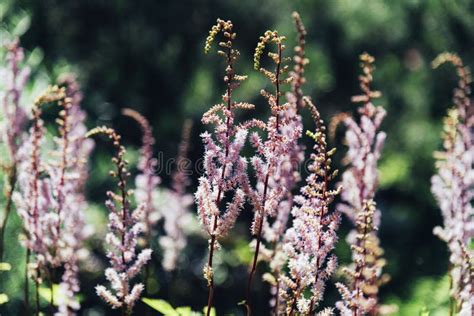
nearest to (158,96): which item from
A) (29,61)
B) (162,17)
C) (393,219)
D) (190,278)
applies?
(162,17)

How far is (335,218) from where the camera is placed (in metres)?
2.42

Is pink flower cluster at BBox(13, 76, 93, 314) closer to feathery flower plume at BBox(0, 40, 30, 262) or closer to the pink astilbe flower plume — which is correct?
feathery flower plume at BBox(0, 40, 30, 262)

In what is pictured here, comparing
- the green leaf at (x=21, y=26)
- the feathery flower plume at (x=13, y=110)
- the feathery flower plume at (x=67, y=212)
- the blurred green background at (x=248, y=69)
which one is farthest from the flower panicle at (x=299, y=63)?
the green leaf at (x=21, y=26)

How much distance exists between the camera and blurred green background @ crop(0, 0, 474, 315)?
649 cm

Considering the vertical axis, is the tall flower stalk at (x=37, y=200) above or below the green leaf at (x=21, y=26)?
below

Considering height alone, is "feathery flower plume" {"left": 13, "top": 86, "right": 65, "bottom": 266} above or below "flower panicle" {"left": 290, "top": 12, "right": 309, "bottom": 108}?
below

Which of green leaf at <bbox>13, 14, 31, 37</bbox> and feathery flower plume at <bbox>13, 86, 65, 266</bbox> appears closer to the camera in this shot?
feathery flower plume at <bbox>13, 86, 65, 266</bbox>

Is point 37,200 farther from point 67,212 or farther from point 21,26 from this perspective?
point 21,26

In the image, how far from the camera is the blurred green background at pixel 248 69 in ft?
21.3

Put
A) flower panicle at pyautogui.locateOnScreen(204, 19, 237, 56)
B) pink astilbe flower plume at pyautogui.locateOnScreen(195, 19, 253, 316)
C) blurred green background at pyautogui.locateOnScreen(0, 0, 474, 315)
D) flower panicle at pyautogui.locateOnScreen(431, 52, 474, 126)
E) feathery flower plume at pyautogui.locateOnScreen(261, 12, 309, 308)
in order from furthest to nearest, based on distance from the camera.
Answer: blurred green background at pyautogui.locateOnScreen(0, 0, 474, 315)
flower panicle at pyautogui.locateOnScreen(431, 52, 474, 126)
feathery flower plume at pyautogui.locateOnScreen(261, 12, 309, 308)
pink astilbe flower plume at pyautogui.locateOnScreen(195, 19, 253, 316)
flower panicle at pyautogui.locateOnScreen(204, 19, 237, 56)

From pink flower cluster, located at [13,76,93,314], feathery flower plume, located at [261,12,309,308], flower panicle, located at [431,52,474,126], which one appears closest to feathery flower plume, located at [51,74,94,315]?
pink flower cluster, located at [13,76,93,314]

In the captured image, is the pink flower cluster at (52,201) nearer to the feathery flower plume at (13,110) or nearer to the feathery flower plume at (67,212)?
the feathery flower plume at (67,212)

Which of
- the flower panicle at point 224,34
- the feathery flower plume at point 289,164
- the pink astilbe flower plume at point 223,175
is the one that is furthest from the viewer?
the feathery flower plume at point 289,164

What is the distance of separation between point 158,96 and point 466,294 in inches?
207
